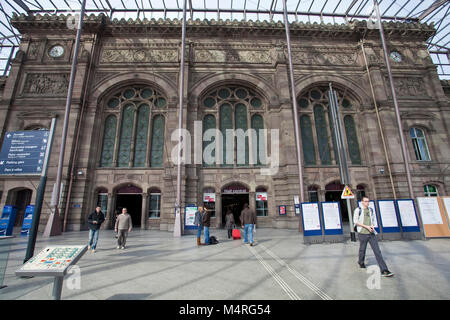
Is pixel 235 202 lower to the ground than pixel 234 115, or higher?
lower

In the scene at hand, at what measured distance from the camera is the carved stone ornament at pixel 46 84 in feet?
60.9

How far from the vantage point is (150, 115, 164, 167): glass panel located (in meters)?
18.3

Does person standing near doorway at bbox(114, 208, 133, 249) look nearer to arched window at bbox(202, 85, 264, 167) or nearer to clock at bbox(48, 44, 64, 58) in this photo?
arched window at bbox(202, 85, 264, 167)

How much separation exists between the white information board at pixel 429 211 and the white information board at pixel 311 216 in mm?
5430

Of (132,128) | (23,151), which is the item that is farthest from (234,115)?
(23,151)

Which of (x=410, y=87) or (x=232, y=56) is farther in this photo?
(x=232, y=56)

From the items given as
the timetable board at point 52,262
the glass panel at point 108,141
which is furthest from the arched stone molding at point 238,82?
the timetable board at point 52,262

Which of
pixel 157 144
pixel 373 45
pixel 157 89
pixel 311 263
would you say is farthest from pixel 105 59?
pixel 373 45

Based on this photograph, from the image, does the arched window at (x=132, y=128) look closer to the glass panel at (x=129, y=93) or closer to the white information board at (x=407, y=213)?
the glass panel at (x=129, y=93)

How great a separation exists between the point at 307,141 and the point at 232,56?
11151mm

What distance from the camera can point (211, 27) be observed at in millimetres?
20531

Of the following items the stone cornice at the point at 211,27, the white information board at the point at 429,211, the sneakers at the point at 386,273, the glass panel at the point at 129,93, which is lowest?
the sneakers at the point at 386,273

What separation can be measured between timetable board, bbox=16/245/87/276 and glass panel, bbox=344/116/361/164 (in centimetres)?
2114

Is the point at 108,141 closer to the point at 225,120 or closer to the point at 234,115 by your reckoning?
the point at 225,120
